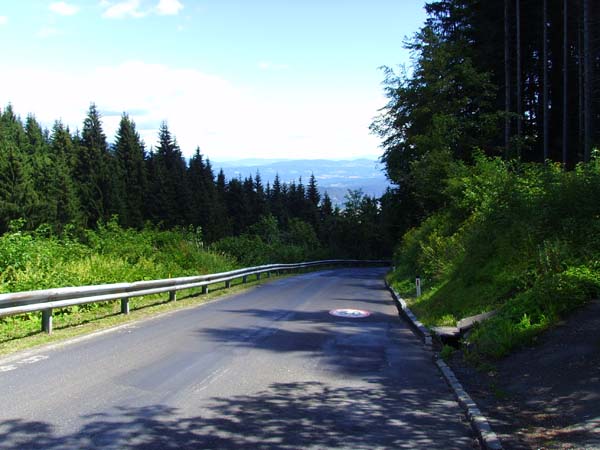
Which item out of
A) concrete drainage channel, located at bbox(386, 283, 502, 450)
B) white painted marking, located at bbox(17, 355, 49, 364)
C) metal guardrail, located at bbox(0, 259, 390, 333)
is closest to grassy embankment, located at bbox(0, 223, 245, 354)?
metal guardrail, located at bbox(0, 259, 390, 333)

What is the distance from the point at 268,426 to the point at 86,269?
10365 mm

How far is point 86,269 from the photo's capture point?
13727 millimetres

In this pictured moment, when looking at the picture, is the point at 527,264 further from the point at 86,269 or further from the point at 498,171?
the point at 86,269

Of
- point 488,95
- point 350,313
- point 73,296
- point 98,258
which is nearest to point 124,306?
point 73,296

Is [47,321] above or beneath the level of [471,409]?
above

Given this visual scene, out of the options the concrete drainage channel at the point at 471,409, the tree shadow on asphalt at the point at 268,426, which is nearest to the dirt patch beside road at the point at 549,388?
the concrete drainage channel at the point at 471,409

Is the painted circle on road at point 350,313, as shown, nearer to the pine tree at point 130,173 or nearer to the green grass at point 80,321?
the green grass at point 80,321

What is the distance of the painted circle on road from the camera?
42.9ft

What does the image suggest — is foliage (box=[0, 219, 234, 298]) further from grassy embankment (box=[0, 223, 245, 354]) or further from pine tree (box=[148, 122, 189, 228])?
pine tree (box=[148, 122, 189, 228])

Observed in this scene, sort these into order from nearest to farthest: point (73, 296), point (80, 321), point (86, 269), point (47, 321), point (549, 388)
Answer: point (549, 388) → point (47, 321) → point (73, 296) → point (80, 321) → point (86, 269)

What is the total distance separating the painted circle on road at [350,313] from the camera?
13086 millimetres

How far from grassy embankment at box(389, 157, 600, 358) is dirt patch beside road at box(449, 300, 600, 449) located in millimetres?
402

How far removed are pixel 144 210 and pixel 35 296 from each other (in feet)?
238

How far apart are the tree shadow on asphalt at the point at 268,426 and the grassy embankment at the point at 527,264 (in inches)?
109
